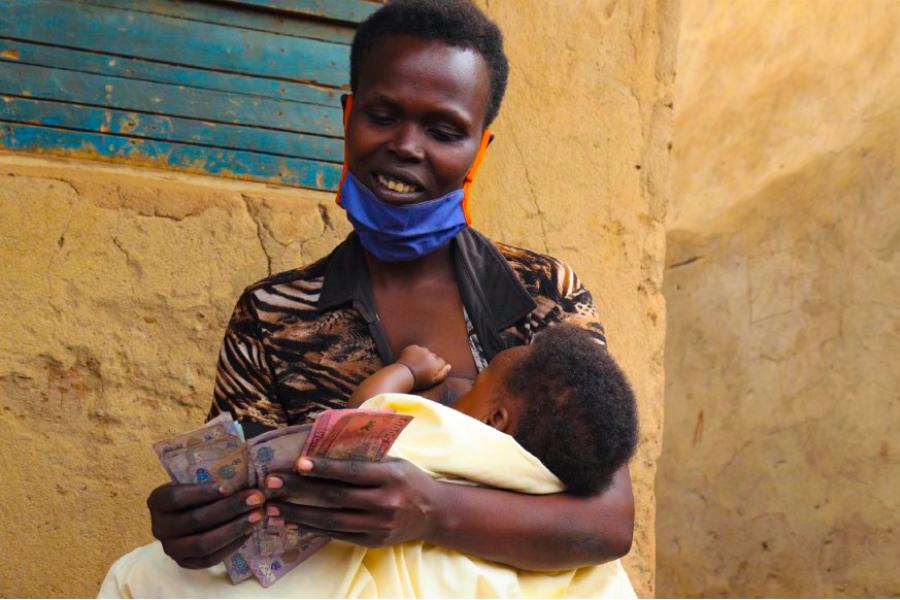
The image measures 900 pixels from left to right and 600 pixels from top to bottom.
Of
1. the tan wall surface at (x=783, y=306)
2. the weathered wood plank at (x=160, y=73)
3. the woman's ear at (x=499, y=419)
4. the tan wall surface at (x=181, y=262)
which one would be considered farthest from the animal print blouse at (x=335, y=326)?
the tan wall surface at (x=783, y=306)

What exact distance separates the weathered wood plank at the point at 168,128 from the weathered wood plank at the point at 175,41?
176 mm

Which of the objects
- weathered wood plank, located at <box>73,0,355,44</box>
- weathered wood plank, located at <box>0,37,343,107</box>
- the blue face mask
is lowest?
the blue face mask

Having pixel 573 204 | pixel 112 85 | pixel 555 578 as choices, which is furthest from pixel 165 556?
pixel 573 204

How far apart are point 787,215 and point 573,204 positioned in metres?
3.32

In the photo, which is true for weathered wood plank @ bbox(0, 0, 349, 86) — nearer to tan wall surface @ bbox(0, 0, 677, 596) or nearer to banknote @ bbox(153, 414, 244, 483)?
tan wall surface @ bbox(0, 0, 677, 596)

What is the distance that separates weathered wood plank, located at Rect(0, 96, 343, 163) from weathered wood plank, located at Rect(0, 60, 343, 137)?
0.06 feet

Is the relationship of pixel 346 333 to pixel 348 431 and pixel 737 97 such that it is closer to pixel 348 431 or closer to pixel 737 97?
pixel 348 431

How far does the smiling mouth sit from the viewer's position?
3070 mm

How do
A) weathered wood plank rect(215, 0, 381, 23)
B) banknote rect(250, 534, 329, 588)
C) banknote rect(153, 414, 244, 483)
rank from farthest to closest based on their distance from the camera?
1. weathered wood plank rect(215, 0, 381, 23)
2. banknote rect(250, 534, 329, 588)
3. banknote rect(153, 414, 244, 483)

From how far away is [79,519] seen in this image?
393 cm

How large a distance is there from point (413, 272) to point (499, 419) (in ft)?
2.01

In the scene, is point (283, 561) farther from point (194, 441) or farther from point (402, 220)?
point (402, 220)

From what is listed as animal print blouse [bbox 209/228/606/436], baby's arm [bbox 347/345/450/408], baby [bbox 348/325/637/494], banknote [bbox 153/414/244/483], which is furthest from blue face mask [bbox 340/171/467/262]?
banknote [bbox 153/414/244/483]

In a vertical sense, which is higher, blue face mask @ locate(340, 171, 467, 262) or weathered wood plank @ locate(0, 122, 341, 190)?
weathered wood plank @ locate(0, 122, 341, 190)
